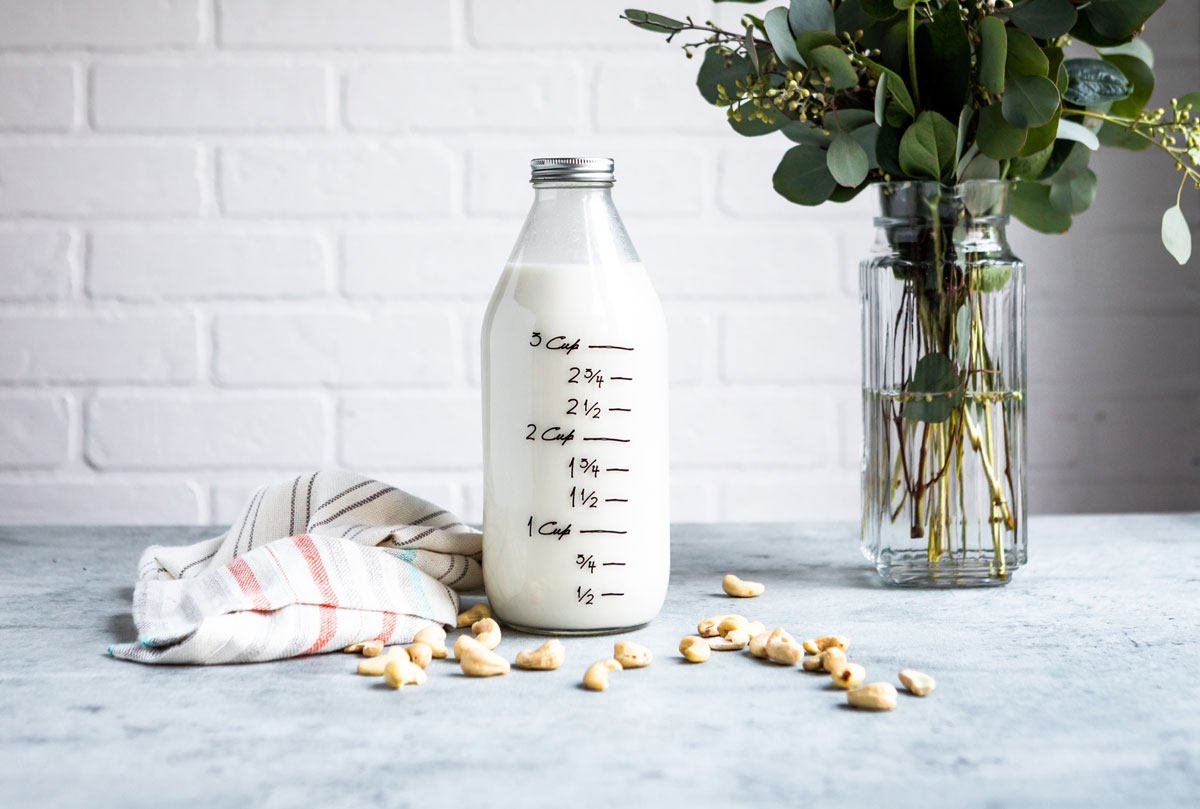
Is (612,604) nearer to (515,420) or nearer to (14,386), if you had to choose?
(515,420)

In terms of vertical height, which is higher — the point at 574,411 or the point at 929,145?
the point at 929,145

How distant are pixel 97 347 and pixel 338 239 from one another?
0.33 meters

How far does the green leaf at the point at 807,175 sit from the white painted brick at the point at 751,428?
2.24ft

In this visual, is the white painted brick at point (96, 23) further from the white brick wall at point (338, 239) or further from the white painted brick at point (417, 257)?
the white painted brick at point (417, 257)

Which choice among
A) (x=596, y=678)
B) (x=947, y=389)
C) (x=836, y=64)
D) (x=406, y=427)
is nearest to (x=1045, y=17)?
(x=836, y=64)

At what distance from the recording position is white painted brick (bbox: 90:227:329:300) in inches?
56.9

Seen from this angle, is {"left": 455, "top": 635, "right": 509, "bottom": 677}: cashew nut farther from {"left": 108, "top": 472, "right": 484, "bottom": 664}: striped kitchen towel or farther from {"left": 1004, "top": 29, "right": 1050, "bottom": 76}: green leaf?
{"left": 1004, "top": 29, "right": 1050, "bottom": 76}: green leaf

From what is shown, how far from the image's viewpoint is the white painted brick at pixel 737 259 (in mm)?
1468

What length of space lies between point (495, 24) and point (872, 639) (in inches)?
40.5

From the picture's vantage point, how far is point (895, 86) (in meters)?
0.74

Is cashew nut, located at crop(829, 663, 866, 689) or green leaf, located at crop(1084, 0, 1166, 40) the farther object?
green leaf, located at crop(1084, 0, 1166, 40)

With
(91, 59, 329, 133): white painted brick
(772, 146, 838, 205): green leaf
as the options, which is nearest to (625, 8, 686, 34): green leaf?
(772, 146, 838, 205): green leaf

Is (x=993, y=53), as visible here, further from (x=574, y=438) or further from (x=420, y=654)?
(x=420, y=654)

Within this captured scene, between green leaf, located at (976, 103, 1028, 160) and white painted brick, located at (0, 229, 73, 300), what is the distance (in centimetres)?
114
